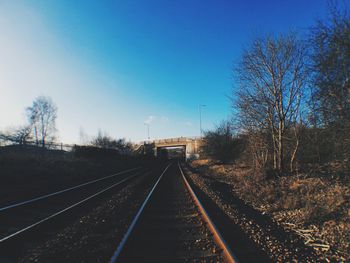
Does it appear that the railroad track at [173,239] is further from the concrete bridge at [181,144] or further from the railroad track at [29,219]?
the concrete bridge at [181,144]

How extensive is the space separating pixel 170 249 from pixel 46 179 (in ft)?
48.4

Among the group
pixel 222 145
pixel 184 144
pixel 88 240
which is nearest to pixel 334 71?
pixel 88 240

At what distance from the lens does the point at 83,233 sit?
5.50m

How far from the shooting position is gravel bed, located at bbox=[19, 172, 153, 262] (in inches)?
165

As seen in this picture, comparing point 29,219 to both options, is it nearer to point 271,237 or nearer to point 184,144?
point 271,237

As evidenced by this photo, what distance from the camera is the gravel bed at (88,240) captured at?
13.8ft

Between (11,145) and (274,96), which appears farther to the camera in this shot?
(11,145)

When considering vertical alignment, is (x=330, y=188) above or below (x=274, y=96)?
below

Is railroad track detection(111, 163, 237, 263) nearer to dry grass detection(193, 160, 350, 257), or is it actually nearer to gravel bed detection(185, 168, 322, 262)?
gravel bed detection(185, 168, 322, 262)

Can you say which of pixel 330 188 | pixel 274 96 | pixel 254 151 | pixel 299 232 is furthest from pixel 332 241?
pixel 254 151

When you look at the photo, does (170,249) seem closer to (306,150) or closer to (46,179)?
(306,150)

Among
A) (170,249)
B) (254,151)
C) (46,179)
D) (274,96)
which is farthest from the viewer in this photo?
(254,151)

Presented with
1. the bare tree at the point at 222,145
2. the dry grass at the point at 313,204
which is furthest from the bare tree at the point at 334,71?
the bare tree at the point at 222,145

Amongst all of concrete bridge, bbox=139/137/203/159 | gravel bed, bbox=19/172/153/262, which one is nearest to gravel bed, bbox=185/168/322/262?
gravel bed, bbox=19/172/153/262
